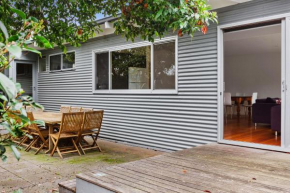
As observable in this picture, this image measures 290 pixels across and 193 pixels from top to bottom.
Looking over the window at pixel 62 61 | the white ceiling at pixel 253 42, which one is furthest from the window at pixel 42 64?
the white ceiling at pixel 253 42

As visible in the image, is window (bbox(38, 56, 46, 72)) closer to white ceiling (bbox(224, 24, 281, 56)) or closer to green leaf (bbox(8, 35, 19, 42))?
white ceiling (bbox(224, 24, 281, 56))

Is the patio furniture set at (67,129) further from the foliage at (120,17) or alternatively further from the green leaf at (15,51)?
the green leaf at (15,51)

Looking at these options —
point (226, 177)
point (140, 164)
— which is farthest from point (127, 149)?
point (226, 177)

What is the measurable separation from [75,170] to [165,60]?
293 centimetres

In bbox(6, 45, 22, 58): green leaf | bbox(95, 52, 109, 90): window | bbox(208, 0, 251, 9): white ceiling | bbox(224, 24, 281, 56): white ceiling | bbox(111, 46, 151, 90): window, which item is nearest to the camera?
bbox(6, 45, 22, 58): green leaf

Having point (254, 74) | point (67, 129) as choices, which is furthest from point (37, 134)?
point (254, 74)

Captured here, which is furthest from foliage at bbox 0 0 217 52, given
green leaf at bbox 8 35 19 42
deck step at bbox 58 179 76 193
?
green leaf at bbox 8 35 19 42

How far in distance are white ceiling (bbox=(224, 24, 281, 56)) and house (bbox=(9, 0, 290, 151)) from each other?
3 centimetres

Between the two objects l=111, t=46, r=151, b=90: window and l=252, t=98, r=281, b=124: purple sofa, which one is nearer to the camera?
l=111, t=46, r=151, b=90: window

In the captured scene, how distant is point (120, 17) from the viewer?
436 cm

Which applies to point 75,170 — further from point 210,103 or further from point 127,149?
point 210,103

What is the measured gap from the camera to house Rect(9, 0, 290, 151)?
4.51m

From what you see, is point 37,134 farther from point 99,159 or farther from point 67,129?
point 99,159

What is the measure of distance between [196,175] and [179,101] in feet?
9.15
